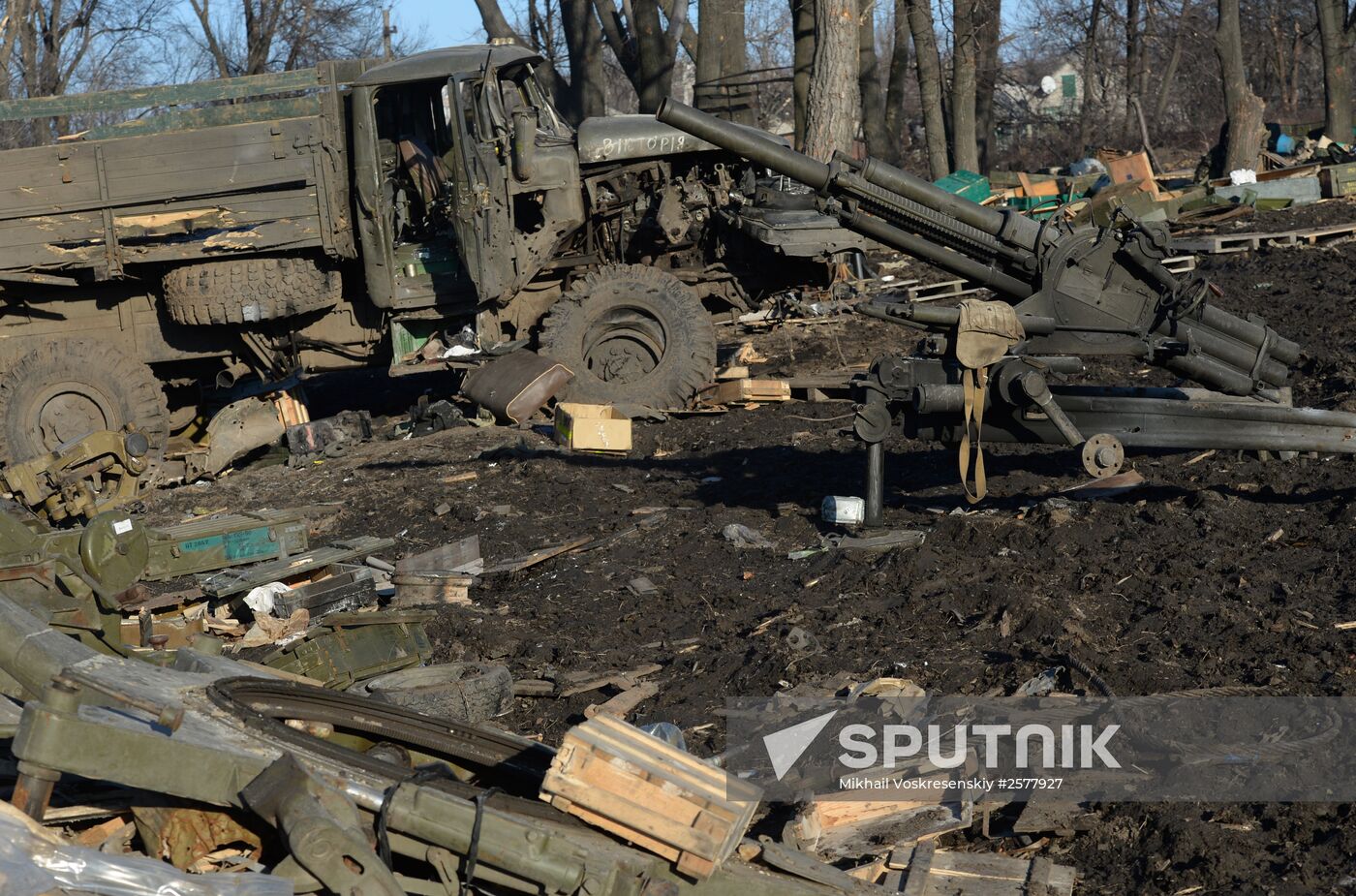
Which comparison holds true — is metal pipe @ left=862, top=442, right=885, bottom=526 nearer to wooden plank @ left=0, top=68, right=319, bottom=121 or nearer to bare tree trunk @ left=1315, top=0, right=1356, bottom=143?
wooden plank @ left=0, top=68, right=319, bottom=121

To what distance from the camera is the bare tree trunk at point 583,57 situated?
24469 millimetres

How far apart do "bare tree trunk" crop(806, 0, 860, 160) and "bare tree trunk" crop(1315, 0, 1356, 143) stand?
12652 millimetres

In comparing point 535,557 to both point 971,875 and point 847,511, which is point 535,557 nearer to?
point 847,511

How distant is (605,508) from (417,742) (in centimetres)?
491

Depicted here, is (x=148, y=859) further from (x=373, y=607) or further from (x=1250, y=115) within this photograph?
(x=1250, y=115)

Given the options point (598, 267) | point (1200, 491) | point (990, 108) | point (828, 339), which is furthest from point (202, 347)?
point (990, 108)

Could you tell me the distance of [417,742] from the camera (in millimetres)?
4082

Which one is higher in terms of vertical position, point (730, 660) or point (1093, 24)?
point (1093, 24)

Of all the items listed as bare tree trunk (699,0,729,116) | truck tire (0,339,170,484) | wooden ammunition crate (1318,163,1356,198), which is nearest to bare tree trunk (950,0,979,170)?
bare tree trunk (699,0,729,116)

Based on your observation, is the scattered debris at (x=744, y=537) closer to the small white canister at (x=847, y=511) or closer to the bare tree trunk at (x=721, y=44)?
the small white canister at (x=847, y=511)

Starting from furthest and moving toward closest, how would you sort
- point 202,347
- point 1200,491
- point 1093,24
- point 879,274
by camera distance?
point 1093,24
point 879,274
point 202,347
point 1200,491

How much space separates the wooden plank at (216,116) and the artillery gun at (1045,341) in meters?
4.73

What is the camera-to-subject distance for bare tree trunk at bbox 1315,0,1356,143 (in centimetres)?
2417
